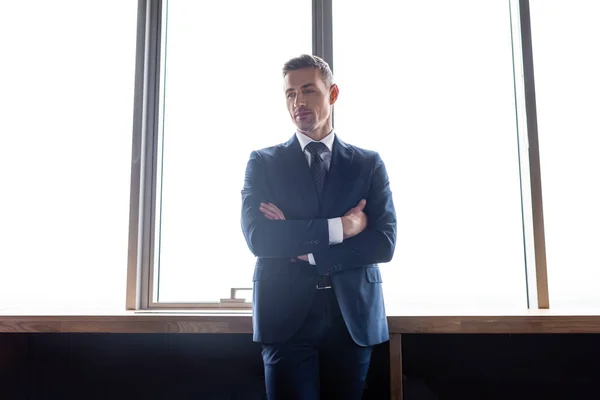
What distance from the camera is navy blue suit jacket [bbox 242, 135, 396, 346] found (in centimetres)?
133

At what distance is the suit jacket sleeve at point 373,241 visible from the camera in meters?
1.34

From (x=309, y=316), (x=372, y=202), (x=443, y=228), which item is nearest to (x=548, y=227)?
(x=443, y=228)

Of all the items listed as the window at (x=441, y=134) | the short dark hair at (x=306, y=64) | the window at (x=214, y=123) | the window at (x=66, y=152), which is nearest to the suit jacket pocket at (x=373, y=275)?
the short dark hair at (x=306, y=64)

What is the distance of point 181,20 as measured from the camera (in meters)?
2.36

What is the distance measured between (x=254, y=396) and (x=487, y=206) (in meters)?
1.35

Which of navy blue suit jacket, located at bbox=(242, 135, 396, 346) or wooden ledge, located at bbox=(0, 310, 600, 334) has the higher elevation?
navy blue suit jacket, located at bbox=(242, 135, 396, 346)

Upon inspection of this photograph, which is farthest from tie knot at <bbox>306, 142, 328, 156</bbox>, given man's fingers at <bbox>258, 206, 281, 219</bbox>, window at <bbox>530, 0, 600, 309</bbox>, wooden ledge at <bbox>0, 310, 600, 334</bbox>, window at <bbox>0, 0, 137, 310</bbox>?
window at <bbox>530, 0, 600, 309</bbox>

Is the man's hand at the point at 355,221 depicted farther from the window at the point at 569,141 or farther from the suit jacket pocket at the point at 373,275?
the window at the point at 569,141

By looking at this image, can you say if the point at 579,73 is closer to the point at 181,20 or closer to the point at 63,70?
the point at 181,20

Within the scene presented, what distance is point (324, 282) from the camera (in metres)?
1.36

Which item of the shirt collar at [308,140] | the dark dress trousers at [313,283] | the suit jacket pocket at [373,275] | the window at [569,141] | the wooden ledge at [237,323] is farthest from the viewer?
the window at [569,141]

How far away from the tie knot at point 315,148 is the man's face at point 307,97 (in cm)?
5

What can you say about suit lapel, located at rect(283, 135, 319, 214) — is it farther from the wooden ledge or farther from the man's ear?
the wooden ledge

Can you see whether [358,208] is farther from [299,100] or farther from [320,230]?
[299,100]
